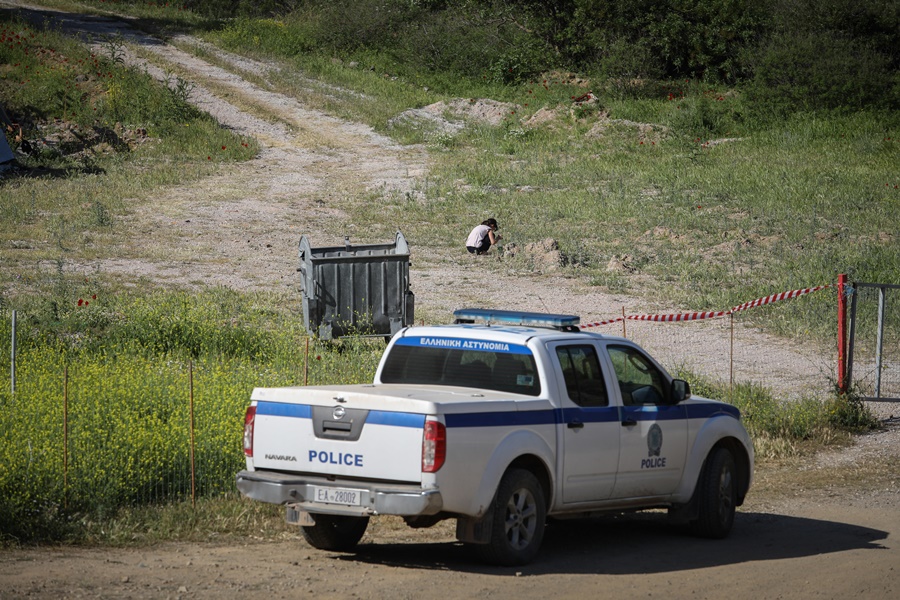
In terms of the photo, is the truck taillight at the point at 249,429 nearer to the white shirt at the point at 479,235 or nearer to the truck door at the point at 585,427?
the truck door at the point at 585,427

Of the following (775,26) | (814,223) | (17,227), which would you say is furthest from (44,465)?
(775,26)

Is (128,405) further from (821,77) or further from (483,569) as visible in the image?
(821,77)

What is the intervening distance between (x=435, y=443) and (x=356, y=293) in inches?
411

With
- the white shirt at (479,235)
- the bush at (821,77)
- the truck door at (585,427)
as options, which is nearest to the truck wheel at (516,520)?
the truck door at (585,427)

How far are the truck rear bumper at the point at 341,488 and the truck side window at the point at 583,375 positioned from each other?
5.63ft

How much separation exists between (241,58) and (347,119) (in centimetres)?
962

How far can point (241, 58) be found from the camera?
4891cm

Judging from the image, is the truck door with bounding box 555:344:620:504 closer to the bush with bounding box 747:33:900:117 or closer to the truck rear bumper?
the truck rear bumper

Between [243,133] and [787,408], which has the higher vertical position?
[243,133]

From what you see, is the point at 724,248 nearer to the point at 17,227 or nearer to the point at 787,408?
the point at 787,408

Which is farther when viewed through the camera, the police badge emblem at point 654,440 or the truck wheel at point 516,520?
the police badge emblem at point 654,440

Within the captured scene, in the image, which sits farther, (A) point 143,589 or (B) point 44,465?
(B) point 44,465

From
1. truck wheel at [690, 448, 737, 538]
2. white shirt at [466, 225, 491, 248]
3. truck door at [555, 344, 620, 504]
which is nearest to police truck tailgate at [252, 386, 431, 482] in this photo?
truck door at [555, 344, 620, 504]

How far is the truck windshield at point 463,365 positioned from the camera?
879 cm
